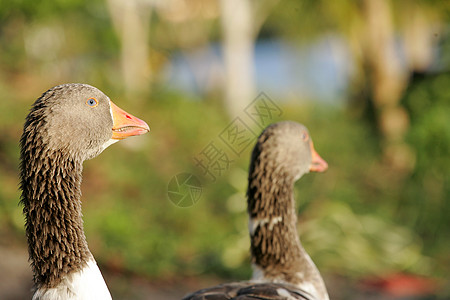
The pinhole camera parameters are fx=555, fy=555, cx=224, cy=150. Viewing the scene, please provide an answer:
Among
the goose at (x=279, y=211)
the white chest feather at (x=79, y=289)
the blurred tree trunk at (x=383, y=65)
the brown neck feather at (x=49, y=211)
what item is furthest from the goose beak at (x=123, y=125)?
the blurred tree trunk at (x=383, y=65)

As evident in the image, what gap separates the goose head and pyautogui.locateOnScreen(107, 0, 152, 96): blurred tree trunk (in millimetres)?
9924

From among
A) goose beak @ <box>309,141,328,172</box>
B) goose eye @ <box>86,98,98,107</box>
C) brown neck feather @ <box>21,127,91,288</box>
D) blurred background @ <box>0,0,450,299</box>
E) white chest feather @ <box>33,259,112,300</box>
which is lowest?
white chest feather @ <box>33,259,112,300</box>

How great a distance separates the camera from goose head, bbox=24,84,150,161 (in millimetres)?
2531

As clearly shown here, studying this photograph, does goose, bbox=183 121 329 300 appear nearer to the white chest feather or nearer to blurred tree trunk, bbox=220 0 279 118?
the white chest feather

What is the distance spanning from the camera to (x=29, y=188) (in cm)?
259

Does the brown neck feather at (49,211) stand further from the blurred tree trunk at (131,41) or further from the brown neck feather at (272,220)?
the blurred tree trunk at (131,41)

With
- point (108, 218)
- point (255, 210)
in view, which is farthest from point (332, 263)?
point (255, 210)

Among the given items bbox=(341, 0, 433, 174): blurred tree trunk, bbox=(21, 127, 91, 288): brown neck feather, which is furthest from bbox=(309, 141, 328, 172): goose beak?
bbox=(341, 0, 433, 174): blurred tree trunk

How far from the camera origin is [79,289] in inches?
95.7

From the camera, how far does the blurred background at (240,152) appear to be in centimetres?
701

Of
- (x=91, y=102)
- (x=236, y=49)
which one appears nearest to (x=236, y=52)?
(x=236, y=49)

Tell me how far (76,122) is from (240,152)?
15.3 feet

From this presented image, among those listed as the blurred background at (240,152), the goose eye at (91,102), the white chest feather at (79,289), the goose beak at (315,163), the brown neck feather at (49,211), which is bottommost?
the white chest feather at (79,289)

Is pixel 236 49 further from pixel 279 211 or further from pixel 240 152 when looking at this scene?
pixel 279 211
